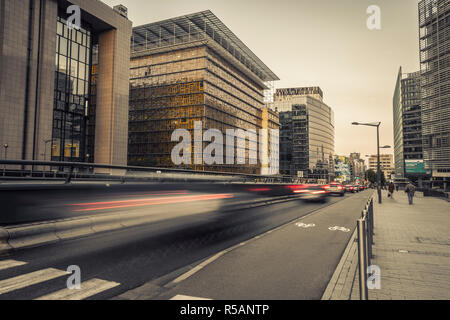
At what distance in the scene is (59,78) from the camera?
42406 mm

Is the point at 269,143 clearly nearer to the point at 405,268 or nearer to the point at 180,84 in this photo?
the point at 180,84

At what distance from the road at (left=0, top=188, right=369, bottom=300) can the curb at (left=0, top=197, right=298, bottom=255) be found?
161mm

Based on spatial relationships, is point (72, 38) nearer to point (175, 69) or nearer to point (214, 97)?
point (175, 69)

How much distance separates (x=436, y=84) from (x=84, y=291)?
7475cm

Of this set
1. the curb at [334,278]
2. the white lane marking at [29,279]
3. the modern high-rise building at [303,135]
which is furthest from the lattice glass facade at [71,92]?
the modern high-rise building at [303,135]

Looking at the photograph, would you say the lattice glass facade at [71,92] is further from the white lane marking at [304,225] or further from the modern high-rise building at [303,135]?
the modern high-rise building at [303,135]

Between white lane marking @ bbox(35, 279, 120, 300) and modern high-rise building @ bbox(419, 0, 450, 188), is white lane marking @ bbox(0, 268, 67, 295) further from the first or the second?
modern high-rise building @ bbox(419, 0, 450, 188)

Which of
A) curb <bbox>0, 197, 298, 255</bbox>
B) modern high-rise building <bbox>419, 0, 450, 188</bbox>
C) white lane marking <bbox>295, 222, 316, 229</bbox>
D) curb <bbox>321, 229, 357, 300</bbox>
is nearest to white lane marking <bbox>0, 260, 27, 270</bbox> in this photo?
curb <bbox>0, 197, 298, 255</bbox>

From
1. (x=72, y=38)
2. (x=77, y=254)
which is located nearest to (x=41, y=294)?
(x=77, y=254)

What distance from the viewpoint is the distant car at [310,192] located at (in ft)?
71.9

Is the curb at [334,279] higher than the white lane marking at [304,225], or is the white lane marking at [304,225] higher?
the curb at [334,279]

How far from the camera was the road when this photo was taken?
4.43 meters

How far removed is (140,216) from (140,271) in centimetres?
341

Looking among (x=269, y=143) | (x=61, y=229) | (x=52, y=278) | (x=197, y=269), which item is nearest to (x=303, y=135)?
(x=269, y=143)
